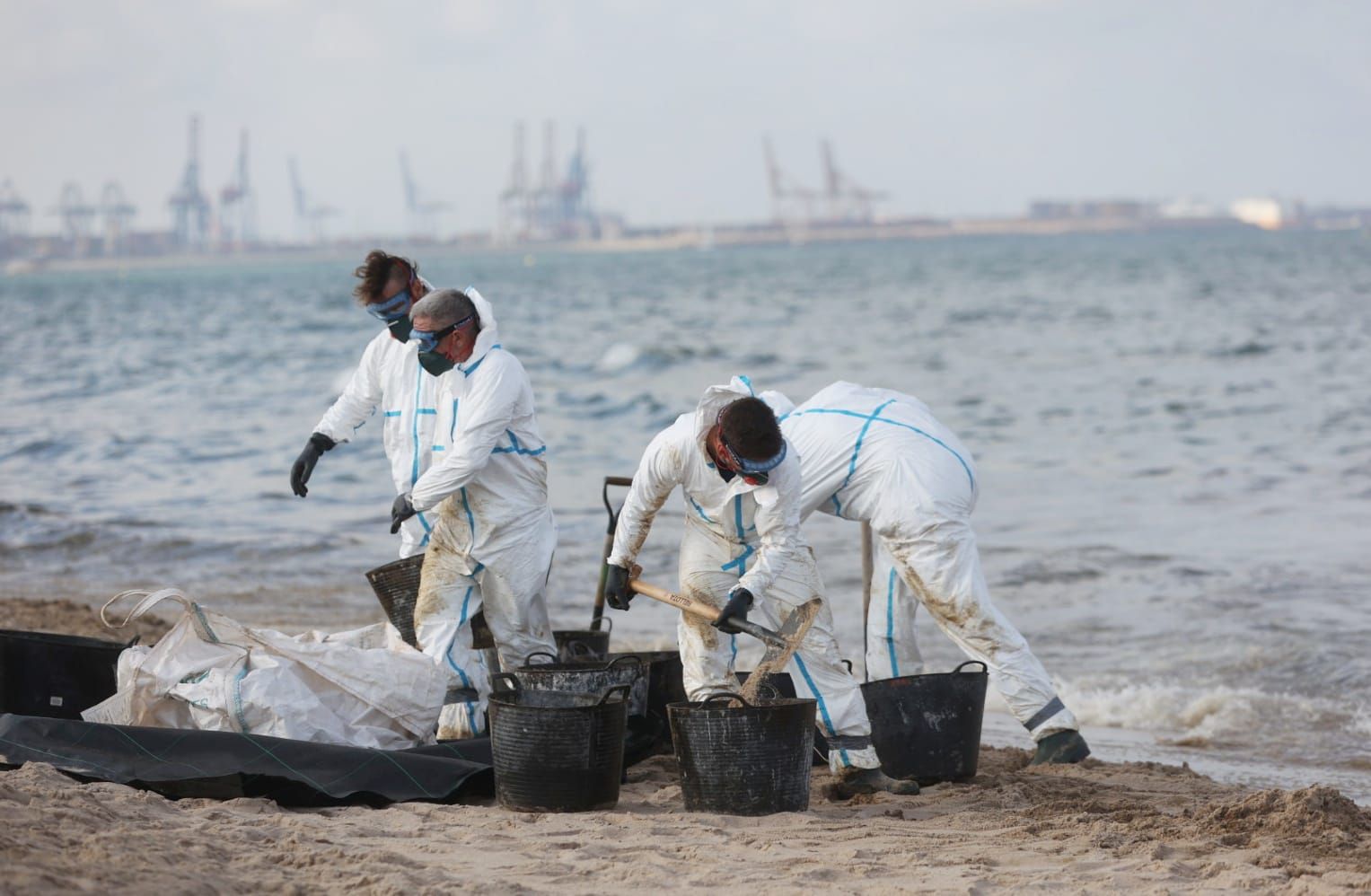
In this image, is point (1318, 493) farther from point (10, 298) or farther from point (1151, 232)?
point (1151, 232)

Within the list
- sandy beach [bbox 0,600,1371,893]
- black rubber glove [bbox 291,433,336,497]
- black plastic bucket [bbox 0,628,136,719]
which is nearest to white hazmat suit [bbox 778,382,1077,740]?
sandy beach [bbox 0,600,1371,893]

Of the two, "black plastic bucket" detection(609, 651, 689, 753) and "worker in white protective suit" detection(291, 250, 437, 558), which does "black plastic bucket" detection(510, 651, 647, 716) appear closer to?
"black plastic bucket" detection(609, 651, 689, 753)

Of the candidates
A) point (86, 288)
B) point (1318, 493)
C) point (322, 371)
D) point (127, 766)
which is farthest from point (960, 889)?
point (86, 288)

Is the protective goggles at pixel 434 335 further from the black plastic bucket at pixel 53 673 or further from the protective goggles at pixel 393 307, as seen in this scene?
the black plastic bucket at pixel 53 673

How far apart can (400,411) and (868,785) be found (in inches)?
92.2

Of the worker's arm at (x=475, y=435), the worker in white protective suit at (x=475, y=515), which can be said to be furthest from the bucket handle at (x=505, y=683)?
the worker's arm at (x=475, y=435)

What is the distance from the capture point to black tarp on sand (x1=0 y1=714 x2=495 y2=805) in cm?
459

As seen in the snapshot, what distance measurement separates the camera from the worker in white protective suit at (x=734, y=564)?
187 inches

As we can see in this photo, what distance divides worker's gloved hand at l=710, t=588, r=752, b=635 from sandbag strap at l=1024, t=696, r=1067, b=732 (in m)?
1.48

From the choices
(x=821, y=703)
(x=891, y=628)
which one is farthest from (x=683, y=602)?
(x=891, y=628)

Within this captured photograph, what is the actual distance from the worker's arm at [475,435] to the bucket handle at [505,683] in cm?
67

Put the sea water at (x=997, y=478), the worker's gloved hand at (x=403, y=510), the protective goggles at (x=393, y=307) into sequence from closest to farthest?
1. the worker's gloved hand at (x=403, y=510)
2. the protective goggles at (x=393, y=307)
3. the sea water at (x=997, y=478)

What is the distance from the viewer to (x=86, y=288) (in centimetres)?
7550

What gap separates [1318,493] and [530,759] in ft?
31.2
